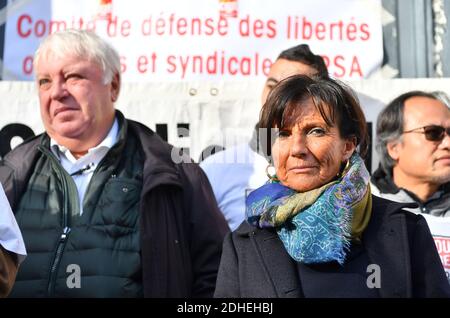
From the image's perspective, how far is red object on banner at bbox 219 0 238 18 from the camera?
4.90 m

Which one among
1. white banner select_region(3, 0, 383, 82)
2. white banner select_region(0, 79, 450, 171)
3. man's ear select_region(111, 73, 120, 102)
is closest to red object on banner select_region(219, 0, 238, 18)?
white banner select_region(3, 0, 383, 82)

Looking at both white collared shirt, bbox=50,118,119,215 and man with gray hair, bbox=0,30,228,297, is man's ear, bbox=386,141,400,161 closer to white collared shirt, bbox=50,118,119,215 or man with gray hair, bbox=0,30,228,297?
man with gray hair, bbox=0,30,228,297

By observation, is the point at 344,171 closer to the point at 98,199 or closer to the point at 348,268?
the point at 348,268

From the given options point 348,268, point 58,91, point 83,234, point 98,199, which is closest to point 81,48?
point 58,91

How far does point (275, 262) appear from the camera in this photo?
9.45 feet

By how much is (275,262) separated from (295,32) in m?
2.29

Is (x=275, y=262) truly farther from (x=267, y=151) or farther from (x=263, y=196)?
(x=267, y=151)

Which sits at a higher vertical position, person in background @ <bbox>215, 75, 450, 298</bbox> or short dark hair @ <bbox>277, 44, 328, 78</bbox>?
short dark hair @ <bbox>277, 44, 328, 78</bbox>

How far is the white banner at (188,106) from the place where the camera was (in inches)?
191

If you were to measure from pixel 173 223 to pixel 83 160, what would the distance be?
54 centimetres

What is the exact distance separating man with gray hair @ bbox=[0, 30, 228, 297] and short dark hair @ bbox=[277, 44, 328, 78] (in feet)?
2.63

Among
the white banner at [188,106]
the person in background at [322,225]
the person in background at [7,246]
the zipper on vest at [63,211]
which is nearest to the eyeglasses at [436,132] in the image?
the white banner at [188,106]
